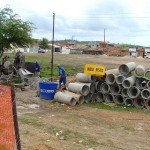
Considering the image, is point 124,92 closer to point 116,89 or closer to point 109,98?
point 116,89

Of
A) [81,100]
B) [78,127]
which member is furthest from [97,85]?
[78,127]

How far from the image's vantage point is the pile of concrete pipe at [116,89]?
51.6ft

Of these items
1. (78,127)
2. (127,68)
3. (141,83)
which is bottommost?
(78,127)

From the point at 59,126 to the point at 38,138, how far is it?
5.70ft

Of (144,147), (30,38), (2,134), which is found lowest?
(144,147)

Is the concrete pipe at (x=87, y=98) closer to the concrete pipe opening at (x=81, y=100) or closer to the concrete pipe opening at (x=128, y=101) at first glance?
the concrete pipe opening at (x=81, y=100)

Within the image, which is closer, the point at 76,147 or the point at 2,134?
the point at 2,134

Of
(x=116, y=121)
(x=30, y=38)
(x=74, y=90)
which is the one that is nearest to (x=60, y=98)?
(x=74, y=90)

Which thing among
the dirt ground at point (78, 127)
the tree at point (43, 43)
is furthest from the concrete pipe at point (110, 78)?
the tree at point (43, 43)

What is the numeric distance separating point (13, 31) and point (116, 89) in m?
13.6

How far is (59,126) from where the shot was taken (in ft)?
39.0

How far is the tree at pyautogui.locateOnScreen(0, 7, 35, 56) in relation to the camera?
28000mm

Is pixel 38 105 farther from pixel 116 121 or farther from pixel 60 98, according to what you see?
pixel 116 121

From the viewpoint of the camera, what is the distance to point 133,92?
1616 cm
